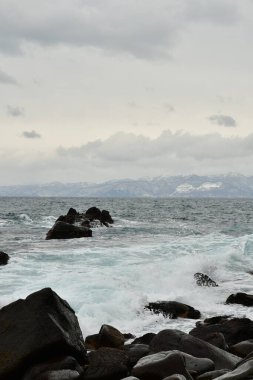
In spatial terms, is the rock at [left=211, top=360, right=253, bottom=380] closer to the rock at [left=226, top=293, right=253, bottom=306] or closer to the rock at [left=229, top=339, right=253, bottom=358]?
the rock at [left=229, top=339, right=253, bottom=358]

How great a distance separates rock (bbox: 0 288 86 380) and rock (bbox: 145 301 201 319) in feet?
17.9

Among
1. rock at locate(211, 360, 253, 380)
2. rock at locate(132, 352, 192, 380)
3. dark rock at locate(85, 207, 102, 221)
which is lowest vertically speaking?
rock at locate(132, 352, 192, 380)

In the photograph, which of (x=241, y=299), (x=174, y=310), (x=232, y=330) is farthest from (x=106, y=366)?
(x=241, y=299)

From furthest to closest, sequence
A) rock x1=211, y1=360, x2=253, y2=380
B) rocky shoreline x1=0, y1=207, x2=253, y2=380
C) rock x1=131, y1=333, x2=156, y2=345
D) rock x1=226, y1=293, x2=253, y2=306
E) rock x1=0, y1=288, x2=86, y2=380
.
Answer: rock x1=226, y1=293, x2=253, y2=306, rock x1=131, y1=333, x2=156, y2=345, rock x1=0, y1=288, x2=86, y2=380, rocky shoreline x1=0, y1=207, x2=253, y2=380, rock x1=211, y1=360, x2=253, y2=380

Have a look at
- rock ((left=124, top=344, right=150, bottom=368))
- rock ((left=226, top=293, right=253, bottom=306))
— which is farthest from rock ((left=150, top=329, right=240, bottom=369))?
rock ((left=226, top=293, right=253, bottom=306))

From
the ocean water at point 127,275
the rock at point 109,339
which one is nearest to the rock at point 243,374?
the rock at point 109,339

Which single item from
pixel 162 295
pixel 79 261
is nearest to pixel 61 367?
pixel 162 295

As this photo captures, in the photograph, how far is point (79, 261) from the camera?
21.6 meters

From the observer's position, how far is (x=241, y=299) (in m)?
14.7

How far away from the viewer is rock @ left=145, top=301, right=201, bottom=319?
43.8 ft

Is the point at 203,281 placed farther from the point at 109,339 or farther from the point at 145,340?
the point at 109,339

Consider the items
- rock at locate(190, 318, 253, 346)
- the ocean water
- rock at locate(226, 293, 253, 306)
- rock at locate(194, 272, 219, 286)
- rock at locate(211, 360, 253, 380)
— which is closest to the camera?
rock at locate(211, 360, 253, 380)

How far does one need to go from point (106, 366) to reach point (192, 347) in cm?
190

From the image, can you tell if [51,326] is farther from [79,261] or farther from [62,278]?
[79,261]
